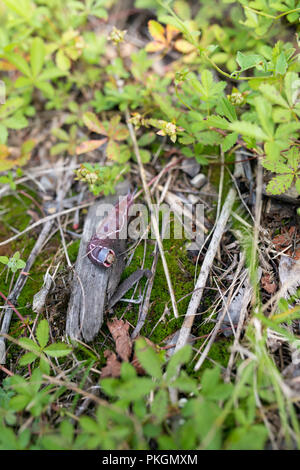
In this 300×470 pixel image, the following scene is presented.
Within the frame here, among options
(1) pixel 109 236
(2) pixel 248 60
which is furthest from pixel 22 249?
(2) pixel 248 60

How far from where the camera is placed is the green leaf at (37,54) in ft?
8.78

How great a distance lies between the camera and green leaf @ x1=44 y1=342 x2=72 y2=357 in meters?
1.84

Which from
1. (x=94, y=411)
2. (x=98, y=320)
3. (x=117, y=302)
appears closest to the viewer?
(x=94, y=411)

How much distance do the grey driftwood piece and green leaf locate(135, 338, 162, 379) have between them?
1.39 ft

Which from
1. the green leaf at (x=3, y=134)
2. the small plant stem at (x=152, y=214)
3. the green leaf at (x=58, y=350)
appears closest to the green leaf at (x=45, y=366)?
the green leaf at (x=58, y=350)

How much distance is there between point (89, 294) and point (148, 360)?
63cm

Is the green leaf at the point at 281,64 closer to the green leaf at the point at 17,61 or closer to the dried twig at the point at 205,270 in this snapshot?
the dried twig at the point at 205,270

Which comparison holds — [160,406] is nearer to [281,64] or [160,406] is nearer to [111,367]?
[111,367]

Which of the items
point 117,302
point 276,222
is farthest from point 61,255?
point 276,222

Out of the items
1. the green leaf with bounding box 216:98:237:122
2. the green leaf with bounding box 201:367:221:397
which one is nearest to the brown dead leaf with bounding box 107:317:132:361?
the green leaf with bounding box 201:367:221:397

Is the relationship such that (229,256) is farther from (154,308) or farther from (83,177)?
(83,177)

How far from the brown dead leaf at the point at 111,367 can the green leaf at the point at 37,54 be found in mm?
2368

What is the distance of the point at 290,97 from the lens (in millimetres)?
1783

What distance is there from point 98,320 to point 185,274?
64 centimetres
